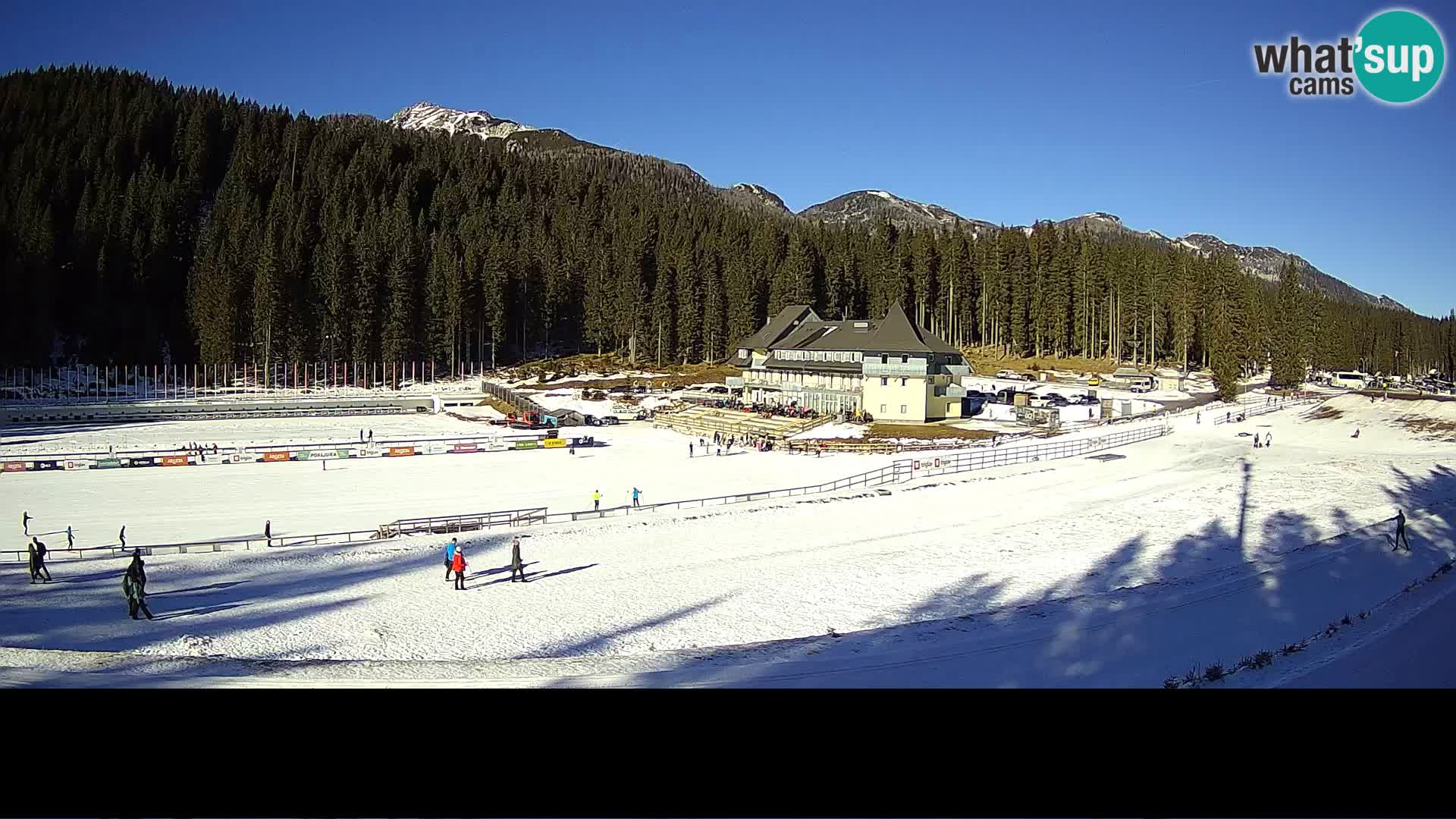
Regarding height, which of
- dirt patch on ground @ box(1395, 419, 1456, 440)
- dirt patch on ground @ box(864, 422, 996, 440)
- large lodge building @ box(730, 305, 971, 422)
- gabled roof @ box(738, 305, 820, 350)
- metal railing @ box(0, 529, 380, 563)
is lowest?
metal railing @ box(0, 529, 380, 563)

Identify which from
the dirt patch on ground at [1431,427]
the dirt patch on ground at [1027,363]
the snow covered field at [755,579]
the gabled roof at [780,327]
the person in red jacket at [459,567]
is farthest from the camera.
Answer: the dirt patch on ground at [1027,363]

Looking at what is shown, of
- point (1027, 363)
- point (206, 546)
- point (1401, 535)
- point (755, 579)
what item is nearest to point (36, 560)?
point (206, 546)

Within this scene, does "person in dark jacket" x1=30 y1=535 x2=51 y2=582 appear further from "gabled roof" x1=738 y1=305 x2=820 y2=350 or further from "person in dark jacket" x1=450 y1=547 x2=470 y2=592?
"gabled roof" x1=738 y1=305 x2=820 y2=350

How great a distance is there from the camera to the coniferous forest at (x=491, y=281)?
5306cm

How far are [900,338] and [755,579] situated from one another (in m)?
30.3

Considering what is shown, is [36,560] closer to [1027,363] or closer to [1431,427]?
[1431,427]

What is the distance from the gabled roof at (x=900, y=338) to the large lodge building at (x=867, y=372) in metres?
0.04

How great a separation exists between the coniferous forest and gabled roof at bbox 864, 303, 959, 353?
18390 mm

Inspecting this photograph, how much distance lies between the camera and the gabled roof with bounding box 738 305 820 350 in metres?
57.3

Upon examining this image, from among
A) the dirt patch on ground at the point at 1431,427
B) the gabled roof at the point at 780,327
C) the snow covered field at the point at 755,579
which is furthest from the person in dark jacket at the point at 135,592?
the dirt patch on ground at the point at 1431,427

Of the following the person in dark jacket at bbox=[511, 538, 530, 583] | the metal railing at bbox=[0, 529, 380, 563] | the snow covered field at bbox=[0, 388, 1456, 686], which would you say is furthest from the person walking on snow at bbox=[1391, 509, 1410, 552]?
the metal railing at bbox=[0, 529, 380, 563]

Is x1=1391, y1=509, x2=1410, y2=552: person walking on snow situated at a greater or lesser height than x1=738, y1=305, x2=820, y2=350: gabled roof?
lesser

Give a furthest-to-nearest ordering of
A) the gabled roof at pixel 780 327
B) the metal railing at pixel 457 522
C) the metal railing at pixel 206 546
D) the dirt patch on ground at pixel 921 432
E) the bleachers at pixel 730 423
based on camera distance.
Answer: the gabled roof at pixel 780 327
the bleachers at pixel 730 423
the dirt patch on ground at pixel 921 432
the metal railing at pixel 457 522
the metal railing at pixel 206 546

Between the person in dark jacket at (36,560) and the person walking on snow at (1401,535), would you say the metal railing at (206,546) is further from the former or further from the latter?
the person walking on snow at (1401,535)
